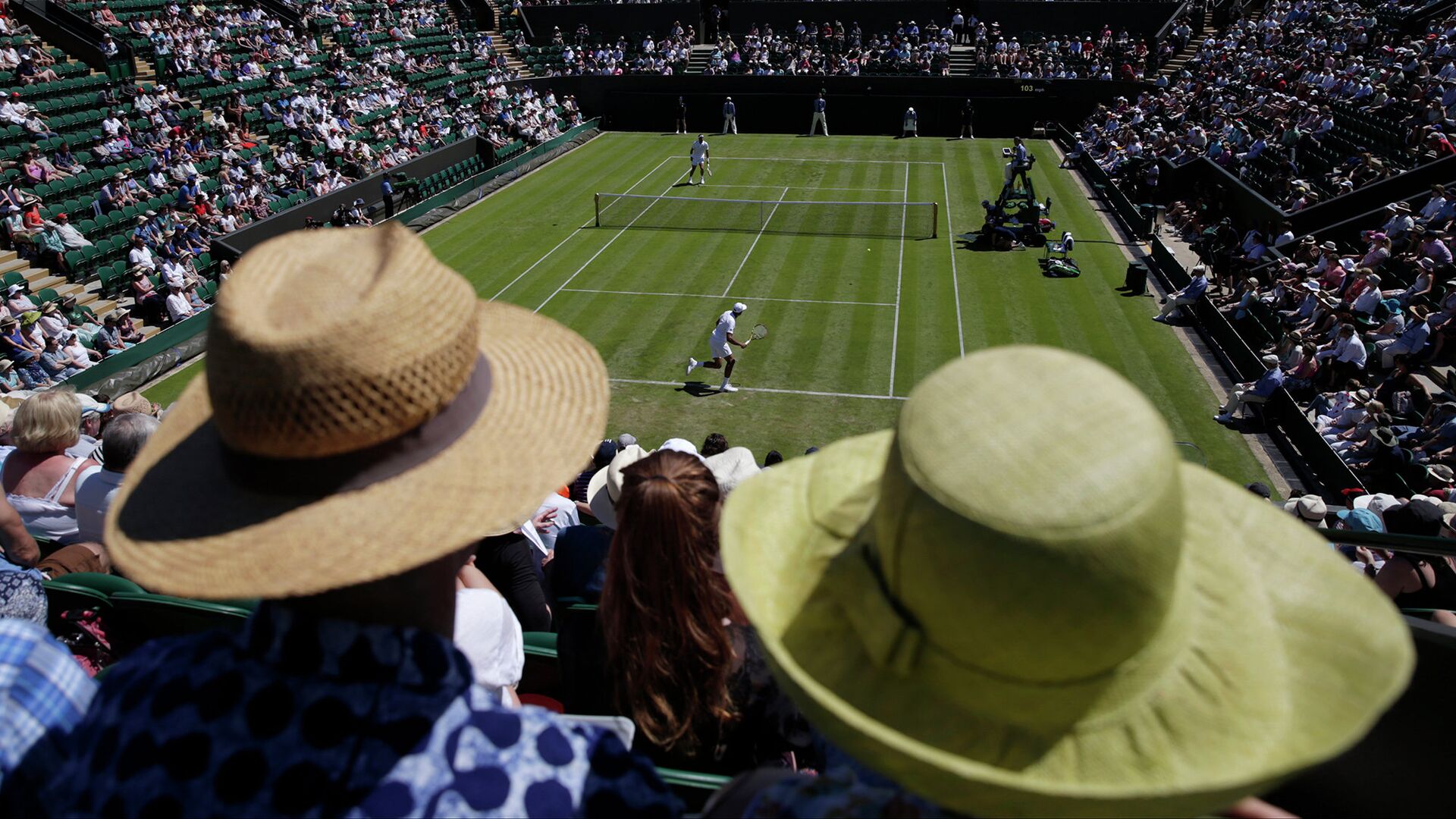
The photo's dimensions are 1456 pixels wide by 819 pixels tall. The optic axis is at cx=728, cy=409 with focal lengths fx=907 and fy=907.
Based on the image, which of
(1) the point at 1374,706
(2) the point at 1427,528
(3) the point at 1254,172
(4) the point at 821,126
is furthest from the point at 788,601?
(4) the point at 821,126

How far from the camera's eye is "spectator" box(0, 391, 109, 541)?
614cm

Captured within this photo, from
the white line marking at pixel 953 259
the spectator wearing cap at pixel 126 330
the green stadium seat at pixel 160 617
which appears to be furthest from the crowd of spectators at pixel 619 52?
the green stadium seat at pixel 160 617

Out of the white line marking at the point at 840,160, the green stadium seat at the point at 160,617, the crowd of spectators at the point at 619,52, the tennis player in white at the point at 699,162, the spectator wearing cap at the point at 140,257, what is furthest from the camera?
the crowd of spectators at the point at 619,52

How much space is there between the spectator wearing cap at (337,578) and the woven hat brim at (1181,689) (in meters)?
0.43

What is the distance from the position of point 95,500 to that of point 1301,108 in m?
31.8

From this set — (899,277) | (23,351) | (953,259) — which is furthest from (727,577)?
(953,259)

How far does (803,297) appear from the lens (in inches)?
805

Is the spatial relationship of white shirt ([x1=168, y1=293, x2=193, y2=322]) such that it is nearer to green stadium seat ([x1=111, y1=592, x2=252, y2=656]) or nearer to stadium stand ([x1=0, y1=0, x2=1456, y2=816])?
stadium stand ([x1=0, y1=0, x2=1456, y2=816])

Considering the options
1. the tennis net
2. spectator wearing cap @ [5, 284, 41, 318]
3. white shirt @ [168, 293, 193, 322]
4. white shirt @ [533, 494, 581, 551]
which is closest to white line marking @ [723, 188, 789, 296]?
the tennis net

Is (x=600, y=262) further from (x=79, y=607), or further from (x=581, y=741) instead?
(x=581, y=741)

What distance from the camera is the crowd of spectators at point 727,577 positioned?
143 cm

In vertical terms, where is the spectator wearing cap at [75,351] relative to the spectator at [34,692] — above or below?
below

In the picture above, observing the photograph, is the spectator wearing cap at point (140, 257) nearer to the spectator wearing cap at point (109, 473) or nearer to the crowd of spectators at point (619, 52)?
the spectator wearing cap at point (109, 473)

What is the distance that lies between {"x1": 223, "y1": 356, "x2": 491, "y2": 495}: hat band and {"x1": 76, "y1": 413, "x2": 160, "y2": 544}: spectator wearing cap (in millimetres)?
4443
